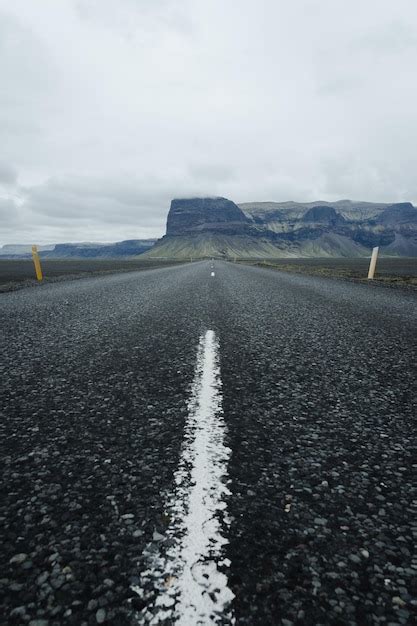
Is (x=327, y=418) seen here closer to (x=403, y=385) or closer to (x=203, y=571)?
(x=403, y=385)

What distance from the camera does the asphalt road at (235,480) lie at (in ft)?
4.35

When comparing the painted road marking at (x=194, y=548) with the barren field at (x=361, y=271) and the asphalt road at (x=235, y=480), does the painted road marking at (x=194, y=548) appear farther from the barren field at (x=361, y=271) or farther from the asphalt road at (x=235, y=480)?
the barren field at (x=361, y=271)

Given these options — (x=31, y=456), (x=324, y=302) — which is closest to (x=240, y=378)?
(x=31, y=456)

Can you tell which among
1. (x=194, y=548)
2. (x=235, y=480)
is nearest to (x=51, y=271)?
(x=235, y=480)

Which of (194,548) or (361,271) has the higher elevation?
(194,548)

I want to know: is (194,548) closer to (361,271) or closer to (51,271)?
(361,271)

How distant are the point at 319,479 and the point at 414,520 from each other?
48cm

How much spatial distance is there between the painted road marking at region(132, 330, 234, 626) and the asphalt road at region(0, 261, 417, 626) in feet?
0.12

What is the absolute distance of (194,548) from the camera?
1.53 m

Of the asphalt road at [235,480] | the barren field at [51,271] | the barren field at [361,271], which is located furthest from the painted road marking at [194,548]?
the barren field at [361,271]

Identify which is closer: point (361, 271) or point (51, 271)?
point (361, 271)

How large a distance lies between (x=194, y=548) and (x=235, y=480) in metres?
0.53

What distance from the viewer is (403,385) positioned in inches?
144

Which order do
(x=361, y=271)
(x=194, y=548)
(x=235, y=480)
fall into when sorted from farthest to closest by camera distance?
(x=361, y=271) → (x=235, y=480) → (x=194, y=548)
